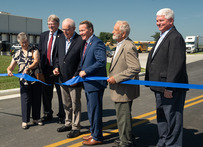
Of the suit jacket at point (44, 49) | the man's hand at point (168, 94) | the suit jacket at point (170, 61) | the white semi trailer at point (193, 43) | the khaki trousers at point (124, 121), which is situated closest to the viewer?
the suit jacket at point (170, 61)

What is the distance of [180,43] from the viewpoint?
325cm

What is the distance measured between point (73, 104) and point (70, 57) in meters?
0.90

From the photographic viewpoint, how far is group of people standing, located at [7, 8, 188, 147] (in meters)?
3.38

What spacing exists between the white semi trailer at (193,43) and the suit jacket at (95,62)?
4129 cm

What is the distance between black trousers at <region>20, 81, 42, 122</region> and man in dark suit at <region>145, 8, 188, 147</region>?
262 cm

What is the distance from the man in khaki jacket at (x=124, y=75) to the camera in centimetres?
361

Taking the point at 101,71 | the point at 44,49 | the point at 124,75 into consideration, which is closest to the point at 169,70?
the point at 124,75

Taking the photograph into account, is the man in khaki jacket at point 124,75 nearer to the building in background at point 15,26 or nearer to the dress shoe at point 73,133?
the dress shoe at point 73,133

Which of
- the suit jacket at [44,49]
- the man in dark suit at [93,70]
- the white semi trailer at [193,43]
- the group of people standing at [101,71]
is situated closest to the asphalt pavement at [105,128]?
the group of people standing at [101,71]

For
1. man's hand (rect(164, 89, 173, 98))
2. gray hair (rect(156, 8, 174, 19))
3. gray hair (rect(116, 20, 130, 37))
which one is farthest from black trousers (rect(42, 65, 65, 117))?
gray hair (rect(156, 8, 174, 19))

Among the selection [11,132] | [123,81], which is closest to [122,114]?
[123,81]

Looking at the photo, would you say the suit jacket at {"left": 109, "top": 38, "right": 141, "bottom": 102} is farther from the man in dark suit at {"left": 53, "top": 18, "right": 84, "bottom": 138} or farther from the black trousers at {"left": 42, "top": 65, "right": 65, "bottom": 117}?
the black trousers at {"left": 42, "top": 65, "right": 65, "bottom": 117}

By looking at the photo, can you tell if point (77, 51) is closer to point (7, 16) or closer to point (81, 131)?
point (81, 131)

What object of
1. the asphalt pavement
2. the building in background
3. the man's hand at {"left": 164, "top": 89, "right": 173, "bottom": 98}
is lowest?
the asphalt pavement
